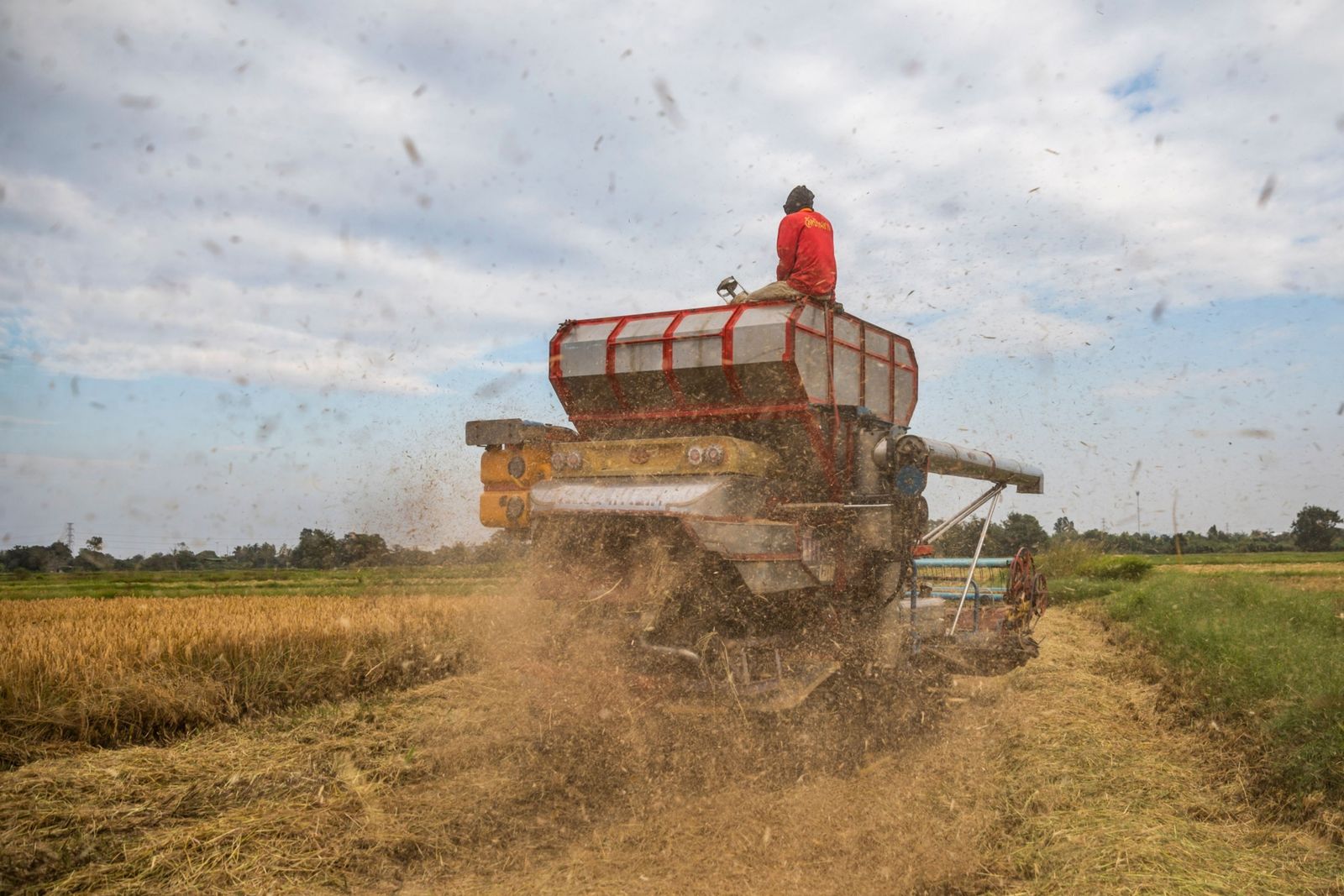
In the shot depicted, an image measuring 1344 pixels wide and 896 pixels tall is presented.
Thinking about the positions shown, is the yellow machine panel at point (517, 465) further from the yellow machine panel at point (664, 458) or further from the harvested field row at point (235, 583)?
the harvested field row at point (235, 583)

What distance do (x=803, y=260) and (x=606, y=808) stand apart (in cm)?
394

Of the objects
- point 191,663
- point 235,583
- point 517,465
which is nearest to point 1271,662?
point 517,465

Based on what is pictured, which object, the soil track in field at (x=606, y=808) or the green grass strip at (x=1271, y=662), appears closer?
the soil track in field at (x=606, y=808)

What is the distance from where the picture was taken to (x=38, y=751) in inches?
257

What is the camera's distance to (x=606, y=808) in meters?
5.52

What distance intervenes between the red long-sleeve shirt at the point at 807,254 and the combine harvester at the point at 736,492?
34 cm

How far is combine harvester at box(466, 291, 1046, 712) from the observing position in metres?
5.84

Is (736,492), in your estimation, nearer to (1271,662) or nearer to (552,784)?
(552,784)

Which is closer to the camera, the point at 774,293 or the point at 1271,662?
the point at 774,293

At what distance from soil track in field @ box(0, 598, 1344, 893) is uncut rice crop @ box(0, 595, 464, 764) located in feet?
1.70

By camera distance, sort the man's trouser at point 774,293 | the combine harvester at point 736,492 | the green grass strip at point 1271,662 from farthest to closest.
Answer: the man's trouser at point 774,293
the combine harvester at point 736,492
the green grass strip at point 1271,662

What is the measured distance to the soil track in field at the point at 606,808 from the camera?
4566 millimetres

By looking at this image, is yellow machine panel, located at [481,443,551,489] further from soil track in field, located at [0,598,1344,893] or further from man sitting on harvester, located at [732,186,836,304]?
man sitting on harvester, located at [732,186,836,304]

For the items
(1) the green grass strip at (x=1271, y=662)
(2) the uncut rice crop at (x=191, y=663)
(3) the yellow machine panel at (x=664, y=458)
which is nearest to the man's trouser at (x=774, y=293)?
(3) the yellow machine panel at (x=664, y=458)
